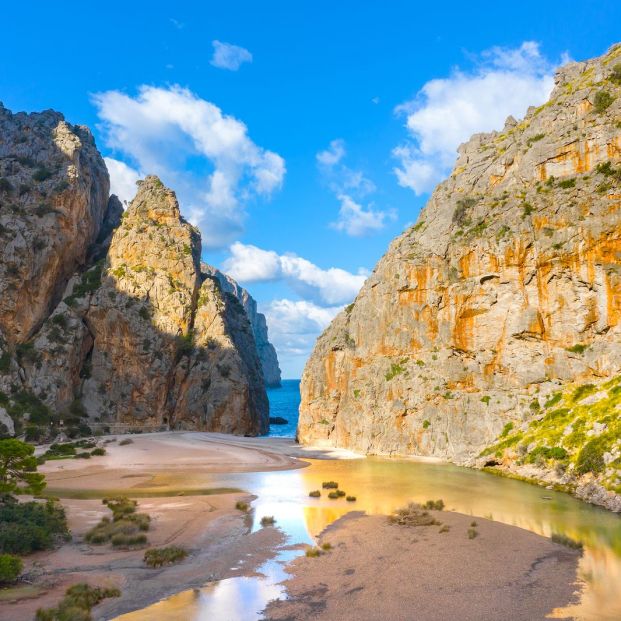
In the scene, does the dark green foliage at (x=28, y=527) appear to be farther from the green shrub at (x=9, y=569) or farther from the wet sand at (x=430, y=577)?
the wet sand at (x=430, y=577)

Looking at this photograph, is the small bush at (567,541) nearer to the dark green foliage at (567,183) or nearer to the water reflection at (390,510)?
the water reflection at (390,510)

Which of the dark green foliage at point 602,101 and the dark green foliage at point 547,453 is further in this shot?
the dark green foliage at point 602,101

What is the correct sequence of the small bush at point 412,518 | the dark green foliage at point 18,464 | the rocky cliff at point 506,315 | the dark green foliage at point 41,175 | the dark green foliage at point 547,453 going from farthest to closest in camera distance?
1. the dark green foliage at point 41,175
2. the rocky cliff at point 506,315
3. the dark green foliage at point 547,453
4. the small bush at point 412,518
5. the dark green foliage at point 18,464

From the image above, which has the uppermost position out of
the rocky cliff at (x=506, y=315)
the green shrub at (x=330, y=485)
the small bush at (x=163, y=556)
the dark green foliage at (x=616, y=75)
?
the dark green foliage at (x=616, y=75)

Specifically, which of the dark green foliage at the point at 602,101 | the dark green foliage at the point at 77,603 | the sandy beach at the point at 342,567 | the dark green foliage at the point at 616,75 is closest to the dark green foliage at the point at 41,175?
the sandy beach at the point at 342,567

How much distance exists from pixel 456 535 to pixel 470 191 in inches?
2121

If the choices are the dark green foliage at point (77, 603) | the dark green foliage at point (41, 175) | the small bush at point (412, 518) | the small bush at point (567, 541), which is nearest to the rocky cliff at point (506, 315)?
the small bush at point (567, 541)

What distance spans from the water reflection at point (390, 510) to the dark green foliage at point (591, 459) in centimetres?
257

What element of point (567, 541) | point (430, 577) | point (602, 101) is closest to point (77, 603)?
point (430, 577)

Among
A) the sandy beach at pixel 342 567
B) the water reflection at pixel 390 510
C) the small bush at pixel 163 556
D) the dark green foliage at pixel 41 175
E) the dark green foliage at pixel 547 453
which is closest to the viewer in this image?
the sandy beach at pixel 342 567

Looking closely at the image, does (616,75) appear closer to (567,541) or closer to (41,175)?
(567,541)

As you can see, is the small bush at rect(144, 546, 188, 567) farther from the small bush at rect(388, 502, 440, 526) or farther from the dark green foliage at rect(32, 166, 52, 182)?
the dark green foliage at rect(32, 166, 52, 182)

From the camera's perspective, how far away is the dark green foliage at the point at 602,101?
58094 millimetres

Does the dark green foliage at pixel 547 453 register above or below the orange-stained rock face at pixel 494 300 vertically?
below
